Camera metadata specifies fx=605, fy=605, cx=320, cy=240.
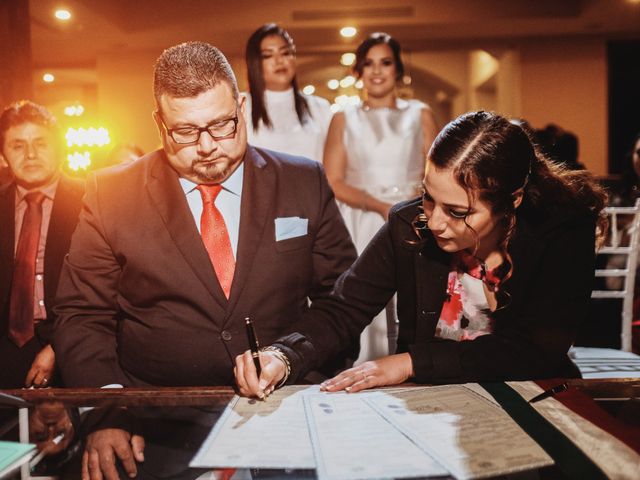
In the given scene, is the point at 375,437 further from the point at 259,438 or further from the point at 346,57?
the point at 346,57

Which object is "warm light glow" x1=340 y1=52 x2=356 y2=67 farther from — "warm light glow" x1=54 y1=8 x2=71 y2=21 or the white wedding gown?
the white wedding gown

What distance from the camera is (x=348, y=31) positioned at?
8.67m

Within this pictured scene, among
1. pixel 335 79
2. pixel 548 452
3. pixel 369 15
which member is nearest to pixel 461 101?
pixel 335 79

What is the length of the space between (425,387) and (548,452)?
1.24 ft

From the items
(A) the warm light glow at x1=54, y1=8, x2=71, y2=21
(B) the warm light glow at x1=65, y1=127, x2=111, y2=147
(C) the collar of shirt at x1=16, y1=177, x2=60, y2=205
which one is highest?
(A) the warm light glow at x1=54, y1=8, x2=71, y2=21

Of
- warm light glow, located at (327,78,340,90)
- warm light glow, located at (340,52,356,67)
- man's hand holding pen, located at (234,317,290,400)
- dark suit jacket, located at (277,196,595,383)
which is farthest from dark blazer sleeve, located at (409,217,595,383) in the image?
warm light glow, located at (327,78,340,90)

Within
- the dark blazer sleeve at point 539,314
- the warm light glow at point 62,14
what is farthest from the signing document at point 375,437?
the warm light glow at point 62,14

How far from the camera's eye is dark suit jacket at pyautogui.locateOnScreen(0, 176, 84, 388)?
234cm

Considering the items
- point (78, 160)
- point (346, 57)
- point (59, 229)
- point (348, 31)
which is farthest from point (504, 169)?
point (78, 160)

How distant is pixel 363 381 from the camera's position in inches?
52.3

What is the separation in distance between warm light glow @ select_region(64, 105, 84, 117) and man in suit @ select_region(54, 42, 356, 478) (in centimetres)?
1072

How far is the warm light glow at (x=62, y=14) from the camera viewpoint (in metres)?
7.72

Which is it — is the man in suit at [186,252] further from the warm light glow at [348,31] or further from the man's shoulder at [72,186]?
the warm light glow at [348,31]

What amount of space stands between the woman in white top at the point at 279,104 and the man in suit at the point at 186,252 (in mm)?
1508
